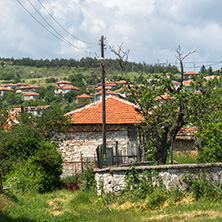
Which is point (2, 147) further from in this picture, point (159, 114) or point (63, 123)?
point (159, 114)

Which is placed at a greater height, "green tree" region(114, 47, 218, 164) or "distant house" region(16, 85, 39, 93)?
"distant house" region(16, 85, 39, 93)

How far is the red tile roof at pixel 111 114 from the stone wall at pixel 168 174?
9481mm

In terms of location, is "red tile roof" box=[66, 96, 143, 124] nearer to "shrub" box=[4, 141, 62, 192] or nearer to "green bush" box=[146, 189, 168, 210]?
"shrub" box=[4, 141, 62, 192]

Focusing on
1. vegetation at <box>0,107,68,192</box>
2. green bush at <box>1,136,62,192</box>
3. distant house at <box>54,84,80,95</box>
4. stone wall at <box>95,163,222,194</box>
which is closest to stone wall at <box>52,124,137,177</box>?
vegetation at <box>0,107,68,192</box>

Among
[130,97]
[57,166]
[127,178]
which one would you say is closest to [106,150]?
[57,166]

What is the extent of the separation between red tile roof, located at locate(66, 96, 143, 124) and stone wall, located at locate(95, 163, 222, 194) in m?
9.48

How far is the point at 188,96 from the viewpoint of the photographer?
1361 cm

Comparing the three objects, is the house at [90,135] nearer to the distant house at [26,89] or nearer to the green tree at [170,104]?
the green tree at [170,104]

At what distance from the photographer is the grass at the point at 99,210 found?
9.64 m

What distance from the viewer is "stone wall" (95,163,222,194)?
11258 mm

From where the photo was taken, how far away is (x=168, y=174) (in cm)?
1176

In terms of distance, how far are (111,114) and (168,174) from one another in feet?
39.3

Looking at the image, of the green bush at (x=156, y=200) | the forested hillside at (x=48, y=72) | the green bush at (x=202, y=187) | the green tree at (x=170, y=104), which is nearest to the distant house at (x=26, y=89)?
the forested hillside at (x=48, y=72)

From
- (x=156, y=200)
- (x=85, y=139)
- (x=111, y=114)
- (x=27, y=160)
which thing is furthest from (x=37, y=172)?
(x=111, y=114)
